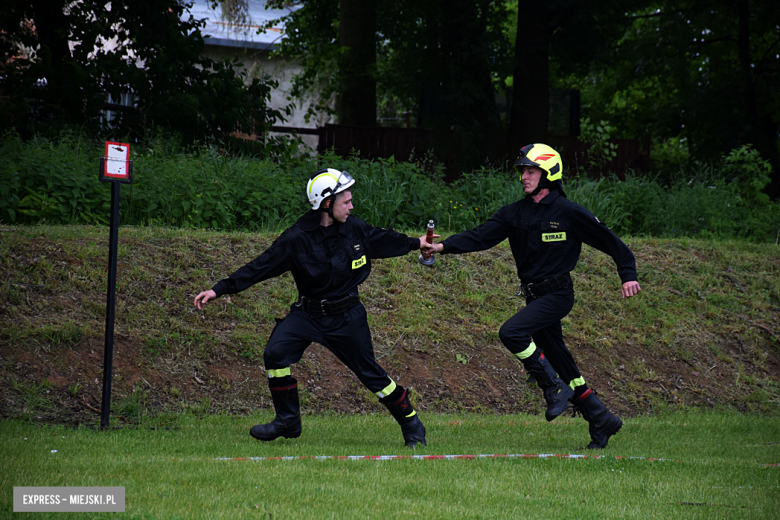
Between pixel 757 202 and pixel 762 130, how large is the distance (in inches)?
284

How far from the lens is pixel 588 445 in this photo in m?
6.61

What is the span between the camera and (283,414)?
6176 mm

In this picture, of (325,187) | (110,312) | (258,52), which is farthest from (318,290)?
(258,52)

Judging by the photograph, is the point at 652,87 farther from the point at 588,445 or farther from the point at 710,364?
the point at 588,445

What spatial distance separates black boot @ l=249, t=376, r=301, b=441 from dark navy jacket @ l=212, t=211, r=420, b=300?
73cm

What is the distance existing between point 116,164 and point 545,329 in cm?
383

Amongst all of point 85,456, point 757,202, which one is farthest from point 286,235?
point 757,202

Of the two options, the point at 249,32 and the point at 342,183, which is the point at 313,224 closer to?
the point at 342,183

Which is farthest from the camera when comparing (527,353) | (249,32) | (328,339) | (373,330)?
(249,32)

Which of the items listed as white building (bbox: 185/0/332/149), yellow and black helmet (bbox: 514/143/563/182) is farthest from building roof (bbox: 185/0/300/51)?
yellow and black helmet (bbox: 514/143/563/182)

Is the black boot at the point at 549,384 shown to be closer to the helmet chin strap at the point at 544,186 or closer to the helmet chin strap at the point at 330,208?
the helmet chin strap at the point at 544,186

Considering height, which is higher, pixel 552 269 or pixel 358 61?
pixel 358 61

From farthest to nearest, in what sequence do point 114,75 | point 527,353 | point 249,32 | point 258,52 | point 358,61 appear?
1. point 258,52
2. point 249,32
3. point 358,61
4. point 114,75
5. point 527,353

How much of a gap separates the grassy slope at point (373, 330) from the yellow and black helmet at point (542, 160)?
3067 mm
